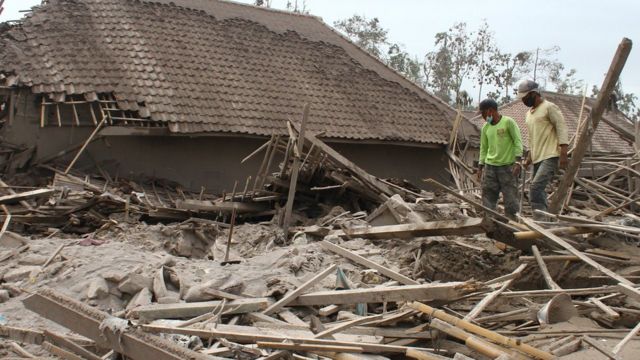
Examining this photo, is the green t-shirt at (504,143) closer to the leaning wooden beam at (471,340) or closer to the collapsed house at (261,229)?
the collapsed house at (261,229)

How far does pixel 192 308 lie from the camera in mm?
5129

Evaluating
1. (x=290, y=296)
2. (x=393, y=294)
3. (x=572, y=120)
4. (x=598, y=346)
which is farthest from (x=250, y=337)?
(x=572, y=120)

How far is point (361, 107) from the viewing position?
16828 millimetres

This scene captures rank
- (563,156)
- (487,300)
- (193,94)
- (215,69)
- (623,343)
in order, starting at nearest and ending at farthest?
(623,343) < (487,300) < (563,156) < (193,94) < (215,69)

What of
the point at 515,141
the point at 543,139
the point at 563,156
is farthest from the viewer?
the point at 515,141

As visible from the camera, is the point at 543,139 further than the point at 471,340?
Yes

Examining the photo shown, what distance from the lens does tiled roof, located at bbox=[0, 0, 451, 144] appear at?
13.2 metres

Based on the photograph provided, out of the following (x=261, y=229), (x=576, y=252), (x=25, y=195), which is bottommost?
(x=25, y=195)

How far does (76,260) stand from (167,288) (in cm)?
129

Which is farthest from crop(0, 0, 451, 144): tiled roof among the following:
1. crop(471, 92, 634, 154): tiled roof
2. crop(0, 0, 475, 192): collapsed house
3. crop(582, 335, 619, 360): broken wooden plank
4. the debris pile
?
crop(582, 335, 619, 360): broken wooden plank

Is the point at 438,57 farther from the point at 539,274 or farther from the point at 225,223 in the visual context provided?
the point at 539,274

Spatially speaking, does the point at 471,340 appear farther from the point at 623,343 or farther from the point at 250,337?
the point at 250,337

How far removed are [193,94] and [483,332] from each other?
11.0 metres

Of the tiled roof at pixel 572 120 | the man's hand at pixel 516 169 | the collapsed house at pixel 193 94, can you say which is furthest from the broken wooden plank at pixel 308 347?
the tiled roof at pixel 572 120
